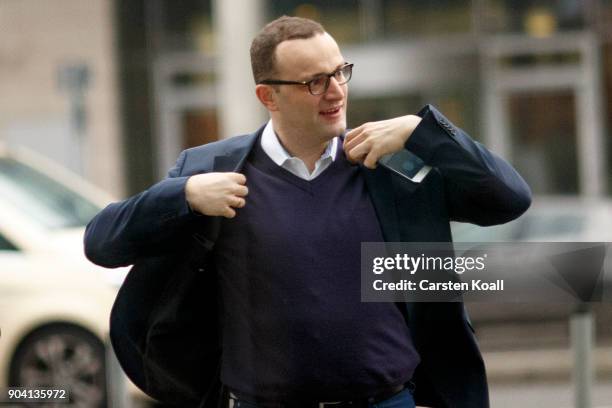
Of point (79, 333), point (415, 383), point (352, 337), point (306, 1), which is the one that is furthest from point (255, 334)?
point (306, 1)

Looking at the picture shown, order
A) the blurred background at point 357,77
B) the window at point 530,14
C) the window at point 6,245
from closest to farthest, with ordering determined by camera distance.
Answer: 1. the window at point 6,245
2. the blurred background at point 357,77
3. the window at point 530,14

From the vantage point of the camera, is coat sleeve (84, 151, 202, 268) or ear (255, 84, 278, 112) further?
ear (255, 84, 278, 112)

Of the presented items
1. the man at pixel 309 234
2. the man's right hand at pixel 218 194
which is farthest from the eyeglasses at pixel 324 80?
the man's right hand at pixel 218 194

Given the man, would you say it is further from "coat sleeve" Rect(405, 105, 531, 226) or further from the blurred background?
the blurred background

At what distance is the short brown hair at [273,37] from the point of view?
7.98 feet

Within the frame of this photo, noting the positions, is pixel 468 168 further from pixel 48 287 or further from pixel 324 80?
pixel 48 287

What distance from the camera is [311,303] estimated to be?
7.84 feet

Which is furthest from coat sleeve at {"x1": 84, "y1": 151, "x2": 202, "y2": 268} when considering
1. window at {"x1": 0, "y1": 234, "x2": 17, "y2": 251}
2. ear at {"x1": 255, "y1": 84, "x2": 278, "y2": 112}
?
window at {"x1": 0, "y1": 234, "x2": 17, "y2": 251}

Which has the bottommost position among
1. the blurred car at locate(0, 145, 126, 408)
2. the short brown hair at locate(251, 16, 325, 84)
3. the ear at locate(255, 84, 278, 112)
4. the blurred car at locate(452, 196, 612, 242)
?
the blurred car at locate(452, 196, 612, 242)

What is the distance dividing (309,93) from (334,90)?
0.18 ft

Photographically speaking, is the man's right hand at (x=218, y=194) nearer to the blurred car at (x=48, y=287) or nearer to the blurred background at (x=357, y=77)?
the blurred car at (x=48, y=287)

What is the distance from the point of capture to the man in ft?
7.83

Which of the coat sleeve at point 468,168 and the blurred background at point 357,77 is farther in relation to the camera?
the blurred background at point 357,77

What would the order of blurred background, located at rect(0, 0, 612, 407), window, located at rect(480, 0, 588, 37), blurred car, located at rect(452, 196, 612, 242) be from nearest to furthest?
blurred car, located at rect(452, 196, 612, 242) < blurred background, located at rect(0, 0, 612, 407) < window, located at rect(480, 0, 588, 37)
